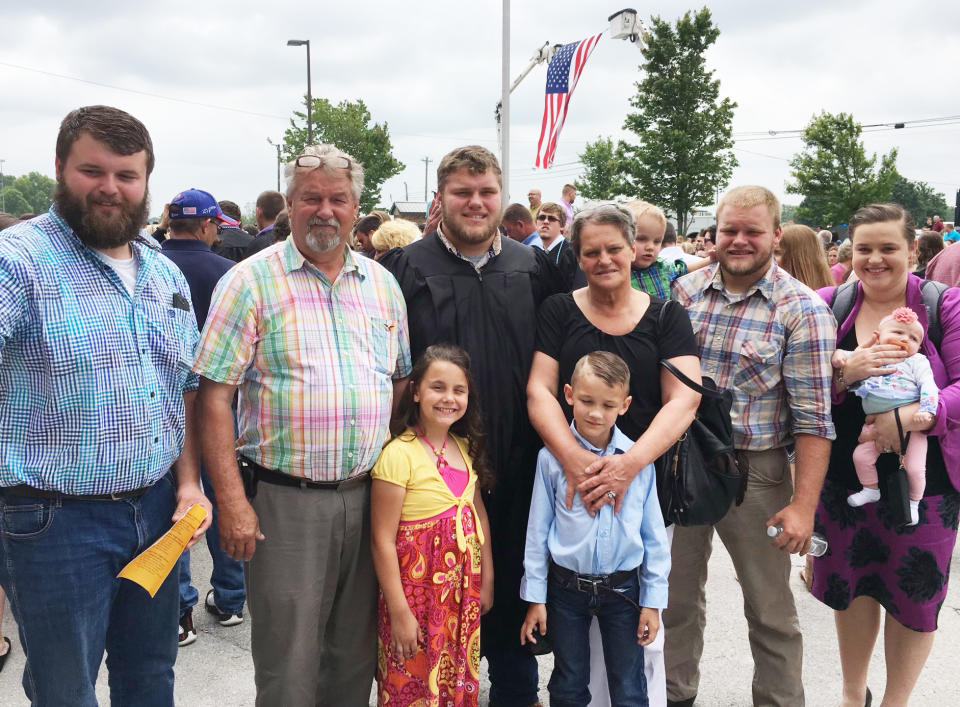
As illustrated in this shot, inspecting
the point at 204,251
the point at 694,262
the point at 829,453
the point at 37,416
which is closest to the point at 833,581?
the point at 829,453

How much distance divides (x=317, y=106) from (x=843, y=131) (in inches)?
965

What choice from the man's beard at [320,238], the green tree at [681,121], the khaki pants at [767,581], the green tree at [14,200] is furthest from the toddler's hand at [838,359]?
the green tree at [14,200]

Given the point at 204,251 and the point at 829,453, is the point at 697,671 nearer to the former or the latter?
the point at 829,453

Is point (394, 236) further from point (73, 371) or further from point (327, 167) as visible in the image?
point (73, 371)

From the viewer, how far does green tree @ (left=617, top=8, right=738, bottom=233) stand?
29.8 meters

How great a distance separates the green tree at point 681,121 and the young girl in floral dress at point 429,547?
29.0 metres

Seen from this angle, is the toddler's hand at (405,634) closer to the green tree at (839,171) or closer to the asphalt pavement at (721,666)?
the asphalt pavement at (721,666)

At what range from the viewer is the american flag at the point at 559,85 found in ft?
42.6

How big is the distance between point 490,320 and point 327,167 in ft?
3.04

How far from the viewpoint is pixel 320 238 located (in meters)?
2.56

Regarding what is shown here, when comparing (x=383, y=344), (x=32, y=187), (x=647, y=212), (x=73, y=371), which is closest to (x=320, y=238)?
(x=383, y=344)

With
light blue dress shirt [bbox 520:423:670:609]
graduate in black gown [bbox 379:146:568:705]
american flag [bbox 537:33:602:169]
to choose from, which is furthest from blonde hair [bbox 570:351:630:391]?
american flag [bbox 537:33:602:169]

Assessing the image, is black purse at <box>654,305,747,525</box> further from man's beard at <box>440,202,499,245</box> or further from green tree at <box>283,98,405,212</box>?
green tree at <box>283,98,405,212</box>

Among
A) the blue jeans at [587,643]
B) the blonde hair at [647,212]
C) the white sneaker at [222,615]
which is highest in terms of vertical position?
the blonde hair at [647,212]
